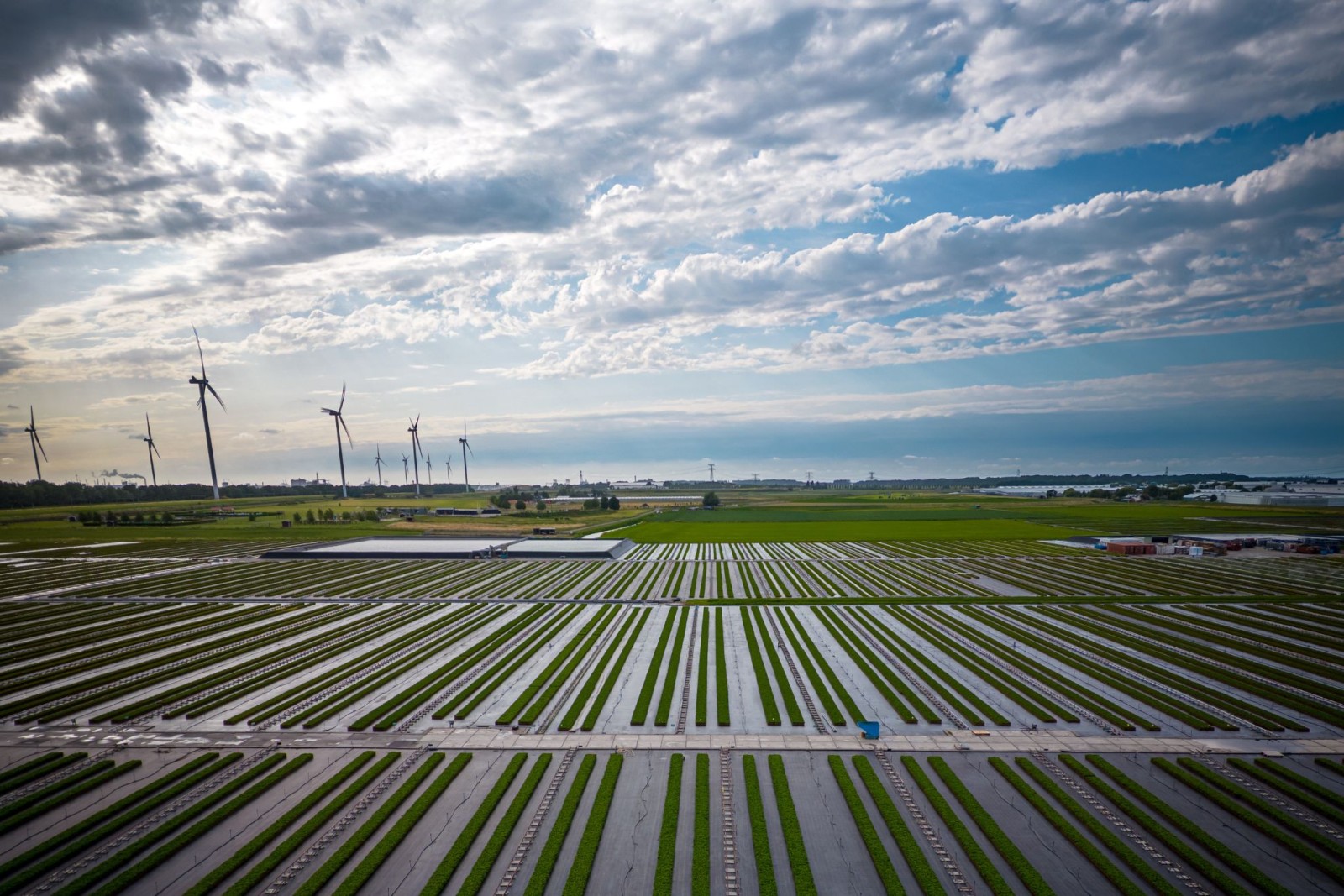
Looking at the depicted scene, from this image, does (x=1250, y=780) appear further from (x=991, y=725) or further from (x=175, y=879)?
(x=175, y=879)

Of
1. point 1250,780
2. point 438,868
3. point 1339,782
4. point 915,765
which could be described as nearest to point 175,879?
point 438,868

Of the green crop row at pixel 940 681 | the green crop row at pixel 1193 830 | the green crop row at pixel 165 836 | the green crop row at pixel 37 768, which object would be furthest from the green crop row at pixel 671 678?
the green crop row at pixel 37 768

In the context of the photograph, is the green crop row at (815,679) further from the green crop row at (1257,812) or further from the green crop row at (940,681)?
the green crop row at (1257,812)

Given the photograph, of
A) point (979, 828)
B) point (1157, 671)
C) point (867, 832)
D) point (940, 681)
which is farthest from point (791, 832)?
point (1157, 671)

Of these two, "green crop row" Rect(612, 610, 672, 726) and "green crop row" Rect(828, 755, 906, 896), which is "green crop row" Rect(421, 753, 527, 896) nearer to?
"green crop row" Rect(612, 610, 672, 726)

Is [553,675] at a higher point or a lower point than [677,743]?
higher

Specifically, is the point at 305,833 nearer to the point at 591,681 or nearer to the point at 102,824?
the point at 102,824
